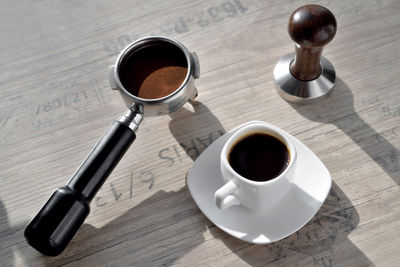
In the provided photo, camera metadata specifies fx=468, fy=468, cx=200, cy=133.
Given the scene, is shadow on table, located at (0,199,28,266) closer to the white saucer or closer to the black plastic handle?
the black plastic handle

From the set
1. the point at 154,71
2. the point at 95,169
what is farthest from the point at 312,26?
the point at 95,169

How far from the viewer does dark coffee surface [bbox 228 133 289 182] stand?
597mm

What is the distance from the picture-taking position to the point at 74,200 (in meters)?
0.59

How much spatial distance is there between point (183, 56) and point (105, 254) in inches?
11.6

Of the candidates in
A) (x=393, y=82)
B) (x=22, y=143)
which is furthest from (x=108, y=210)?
(x=393, y=82)

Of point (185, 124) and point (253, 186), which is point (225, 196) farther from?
point (185, 124)

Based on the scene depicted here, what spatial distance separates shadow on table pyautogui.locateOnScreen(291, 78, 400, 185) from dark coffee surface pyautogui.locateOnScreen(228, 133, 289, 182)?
12 cm

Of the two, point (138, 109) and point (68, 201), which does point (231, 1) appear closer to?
point (138, 109)

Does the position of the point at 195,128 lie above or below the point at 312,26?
below

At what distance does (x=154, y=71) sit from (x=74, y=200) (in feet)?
0.68

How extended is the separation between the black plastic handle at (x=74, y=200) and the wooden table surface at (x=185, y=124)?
0.06 meters

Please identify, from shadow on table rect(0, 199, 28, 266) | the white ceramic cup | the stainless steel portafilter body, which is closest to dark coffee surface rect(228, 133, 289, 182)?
the white ceramic cup

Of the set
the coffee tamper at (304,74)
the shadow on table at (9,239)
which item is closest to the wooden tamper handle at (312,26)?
the coffee tamper at (304,74)

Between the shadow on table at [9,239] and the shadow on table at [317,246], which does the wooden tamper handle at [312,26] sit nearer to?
the shadow on table at [317,246]
